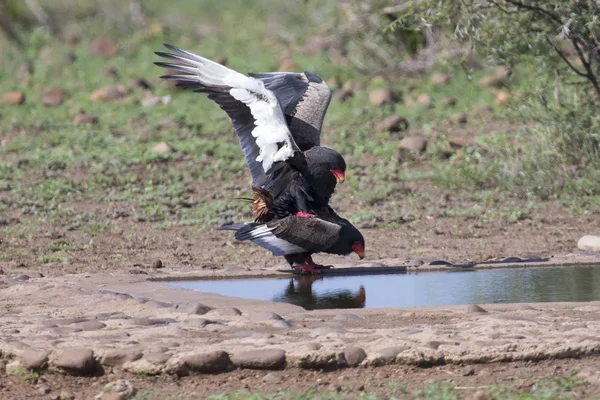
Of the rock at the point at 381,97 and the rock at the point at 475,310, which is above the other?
the rock at the point at 381,97

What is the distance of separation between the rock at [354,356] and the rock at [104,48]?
11.5m

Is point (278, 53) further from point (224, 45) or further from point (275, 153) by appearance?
point (275, 153)

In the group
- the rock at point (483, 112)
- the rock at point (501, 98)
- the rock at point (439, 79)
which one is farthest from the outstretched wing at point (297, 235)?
the rock at point (439, 79)

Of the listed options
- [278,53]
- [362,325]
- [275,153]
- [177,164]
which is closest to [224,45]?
[278,53]

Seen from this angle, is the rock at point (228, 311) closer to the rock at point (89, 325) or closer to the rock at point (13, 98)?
the rock at point (89, 325)

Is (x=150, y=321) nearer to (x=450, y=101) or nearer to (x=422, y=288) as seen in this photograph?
(x=422, y=288)

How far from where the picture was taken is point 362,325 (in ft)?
14.8

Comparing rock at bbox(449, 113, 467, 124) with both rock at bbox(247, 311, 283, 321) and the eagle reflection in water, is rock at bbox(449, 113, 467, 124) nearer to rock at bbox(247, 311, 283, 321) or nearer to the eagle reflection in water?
the eagle reflection in water

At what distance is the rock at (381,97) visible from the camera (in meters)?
12.2

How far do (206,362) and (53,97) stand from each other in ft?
31.3

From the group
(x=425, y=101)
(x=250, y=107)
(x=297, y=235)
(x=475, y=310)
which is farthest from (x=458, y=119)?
(x=475, y=310)

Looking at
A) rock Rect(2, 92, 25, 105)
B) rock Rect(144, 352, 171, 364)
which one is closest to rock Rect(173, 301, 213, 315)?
Result: rock Rect(144, 352, 171, 364)

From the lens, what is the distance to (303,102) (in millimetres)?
6699

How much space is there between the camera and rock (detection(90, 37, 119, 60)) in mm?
14902
